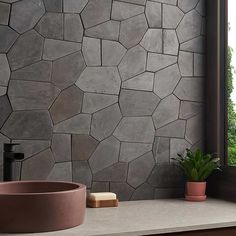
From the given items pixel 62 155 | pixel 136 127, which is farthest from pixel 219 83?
pixel 62 155

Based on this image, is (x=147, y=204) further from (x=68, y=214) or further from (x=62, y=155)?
(x=68, y=214)

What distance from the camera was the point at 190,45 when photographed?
2.55 m

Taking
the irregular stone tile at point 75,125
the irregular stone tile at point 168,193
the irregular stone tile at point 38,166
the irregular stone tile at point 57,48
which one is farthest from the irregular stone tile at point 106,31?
the irregular stone tile at point 168,193

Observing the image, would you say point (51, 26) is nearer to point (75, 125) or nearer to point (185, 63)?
point (75, 125)

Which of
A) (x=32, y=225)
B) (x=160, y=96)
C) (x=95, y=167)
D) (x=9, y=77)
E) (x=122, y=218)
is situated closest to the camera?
(x=32, y=225)

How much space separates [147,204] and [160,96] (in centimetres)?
64

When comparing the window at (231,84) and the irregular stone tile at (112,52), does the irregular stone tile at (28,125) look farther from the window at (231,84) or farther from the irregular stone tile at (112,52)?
the window at (231,84)

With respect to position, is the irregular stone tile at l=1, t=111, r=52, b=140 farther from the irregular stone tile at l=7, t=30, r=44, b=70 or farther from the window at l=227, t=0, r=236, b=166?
the window at l=227, t=0, r=236, b=166

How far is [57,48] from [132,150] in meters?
0.71

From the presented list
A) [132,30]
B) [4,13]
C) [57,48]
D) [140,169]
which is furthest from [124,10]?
[140,169]

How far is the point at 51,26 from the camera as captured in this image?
2197 mm

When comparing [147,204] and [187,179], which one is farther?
[187,179]

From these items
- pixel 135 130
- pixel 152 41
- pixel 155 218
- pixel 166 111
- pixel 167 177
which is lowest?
pixel 155 218

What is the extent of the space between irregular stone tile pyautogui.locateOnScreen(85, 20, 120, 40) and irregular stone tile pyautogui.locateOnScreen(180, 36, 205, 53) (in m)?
0.44
